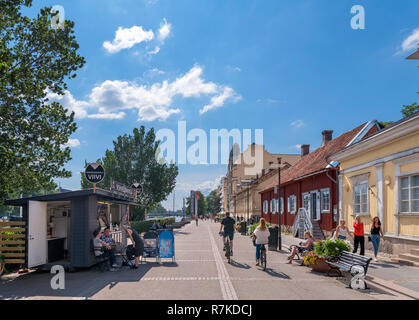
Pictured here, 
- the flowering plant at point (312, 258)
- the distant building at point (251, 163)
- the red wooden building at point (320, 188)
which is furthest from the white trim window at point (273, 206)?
the flowering plant at point (312, 258)

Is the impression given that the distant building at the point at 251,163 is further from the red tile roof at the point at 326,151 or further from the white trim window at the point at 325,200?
the white trim window at the point at 325,200

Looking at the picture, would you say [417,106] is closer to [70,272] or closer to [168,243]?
[168,243]

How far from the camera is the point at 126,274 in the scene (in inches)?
443

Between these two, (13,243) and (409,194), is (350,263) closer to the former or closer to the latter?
(409,194)

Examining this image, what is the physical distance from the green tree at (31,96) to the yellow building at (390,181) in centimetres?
1300

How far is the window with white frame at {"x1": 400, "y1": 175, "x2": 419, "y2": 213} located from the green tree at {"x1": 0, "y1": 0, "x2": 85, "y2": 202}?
45.0ft

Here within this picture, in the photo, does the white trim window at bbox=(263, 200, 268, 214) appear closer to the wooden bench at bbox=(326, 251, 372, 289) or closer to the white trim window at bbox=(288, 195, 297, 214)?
the white trim window at bbox=(288, 195, 297, 214)

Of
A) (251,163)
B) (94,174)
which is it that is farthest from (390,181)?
(251,163)

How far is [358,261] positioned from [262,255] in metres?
3.30

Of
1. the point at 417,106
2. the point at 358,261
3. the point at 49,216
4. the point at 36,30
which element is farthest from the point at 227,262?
the point at 417,106

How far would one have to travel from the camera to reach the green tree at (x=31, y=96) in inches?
570

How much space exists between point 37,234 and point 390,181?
13151mm

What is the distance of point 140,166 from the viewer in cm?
4812

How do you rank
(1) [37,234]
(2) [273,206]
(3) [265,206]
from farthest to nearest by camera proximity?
(3) [265,206]
(2) [273,206]
(1) [37,234]
